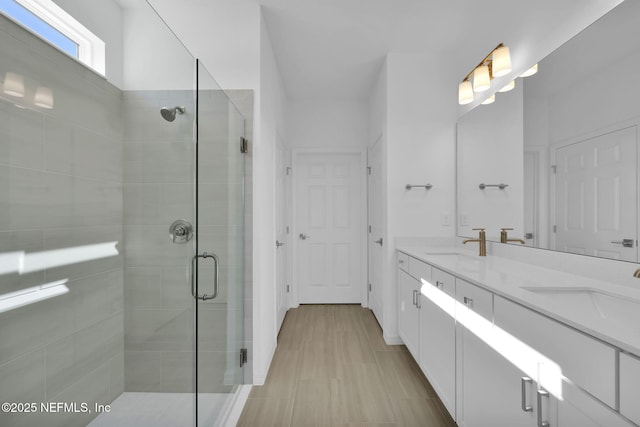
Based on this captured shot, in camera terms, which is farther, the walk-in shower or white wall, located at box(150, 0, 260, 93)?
white wall, located at box(150, 0, 260, 93)

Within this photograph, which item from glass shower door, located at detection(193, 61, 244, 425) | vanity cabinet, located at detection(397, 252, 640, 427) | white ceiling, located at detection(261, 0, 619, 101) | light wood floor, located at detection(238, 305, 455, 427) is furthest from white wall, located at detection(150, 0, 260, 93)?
light wood floor, located at detection(238, 305, 455, 427)

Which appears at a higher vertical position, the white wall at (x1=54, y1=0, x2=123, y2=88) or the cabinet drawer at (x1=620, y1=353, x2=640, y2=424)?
the white wall at (x1=54, y1=0, x2=123, y2=88)

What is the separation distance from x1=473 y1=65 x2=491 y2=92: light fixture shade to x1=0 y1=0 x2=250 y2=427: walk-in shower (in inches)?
79.4

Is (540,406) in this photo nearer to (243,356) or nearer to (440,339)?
(440,339)

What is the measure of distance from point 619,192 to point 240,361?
219 centimetres

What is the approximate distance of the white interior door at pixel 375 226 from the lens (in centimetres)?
314

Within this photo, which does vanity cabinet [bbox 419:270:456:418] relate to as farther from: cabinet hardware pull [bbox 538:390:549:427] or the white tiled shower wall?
the white tiled shower wall

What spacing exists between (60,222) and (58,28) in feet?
1.73

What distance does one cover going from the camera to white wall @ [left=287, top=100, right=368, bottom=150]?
3.87 meters

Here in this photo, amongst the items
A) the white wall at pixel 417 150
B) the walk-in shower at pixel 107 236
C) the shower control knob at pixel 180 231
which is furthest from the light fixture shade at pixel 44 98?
the white wall at pixel 417 150

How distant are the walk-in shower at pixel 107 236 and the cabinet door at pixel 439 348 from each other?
1.22m

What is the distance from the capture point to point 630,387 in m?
0.66

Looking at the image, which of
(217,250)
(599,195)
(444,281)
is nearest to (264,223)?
(217,250)

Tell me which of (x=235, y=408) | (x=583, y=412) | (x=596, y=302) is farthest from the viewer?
(x=235, y=408)
